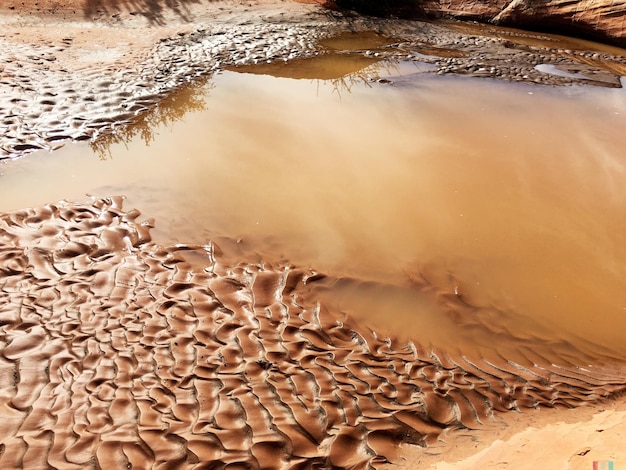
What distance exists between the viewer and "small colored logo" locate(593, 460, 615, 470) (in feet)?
6.91

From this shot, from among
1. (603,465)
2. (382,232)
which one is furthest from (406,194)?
(603,465)

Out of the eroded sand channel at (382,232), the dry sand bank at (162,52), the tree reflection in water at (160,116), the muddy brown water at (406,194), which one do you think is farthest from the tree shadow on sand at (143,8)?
the eroded sand channel at (382,232)

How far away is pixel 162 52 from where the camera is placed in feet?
25.1

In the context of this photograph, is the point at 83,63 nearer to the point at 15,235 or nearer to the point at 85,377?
the point at 15,235

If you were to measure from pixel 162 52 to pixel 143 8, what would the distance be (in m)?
2.30

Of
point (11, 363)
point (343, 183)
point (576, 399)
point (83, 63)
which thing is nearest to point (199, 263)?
point (11, 363)

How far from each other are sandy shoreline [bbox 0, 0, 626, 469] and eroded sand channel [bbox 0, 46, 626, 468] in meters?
0.02

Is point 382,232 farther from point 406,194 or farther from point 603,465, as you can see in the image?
point 603,465

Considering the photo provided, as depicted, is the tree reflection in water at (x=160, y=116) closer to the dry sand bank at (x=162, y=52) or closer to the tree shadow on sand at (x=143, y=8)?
the dry sand bank at (x=162, y=52)

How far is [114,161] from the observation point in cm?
517

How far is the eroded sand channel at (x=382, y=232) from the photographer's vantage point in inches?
113

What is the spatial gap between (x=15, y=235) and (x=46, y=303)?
0.94m

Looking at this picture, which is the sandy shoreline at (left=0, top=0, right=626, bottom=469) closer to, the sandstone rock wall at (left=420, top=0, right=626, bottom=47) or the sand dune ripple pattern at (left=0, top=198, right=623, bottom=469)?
the sand dune ripple pattern at (left=0, top=198, right=623, bottom=469)

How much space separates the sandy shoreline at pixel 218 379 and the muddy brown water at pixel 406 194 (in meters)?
0.30
